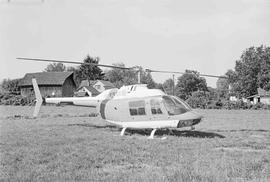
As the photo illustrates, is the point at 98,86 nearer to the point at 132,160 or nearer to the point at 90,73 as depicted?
the point at 90,73

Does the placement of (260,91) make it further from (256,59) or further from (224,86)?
(224,86)

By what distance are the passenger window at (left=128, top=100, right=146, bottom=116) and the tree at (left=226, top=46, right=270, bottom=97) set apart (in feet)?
143

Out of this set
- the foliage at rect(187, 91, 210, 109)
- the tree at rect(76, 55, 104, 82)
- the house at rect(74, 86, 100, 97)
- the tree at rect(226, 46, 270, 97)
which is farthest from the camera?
the tree at rect(76, 55, 104, 82)

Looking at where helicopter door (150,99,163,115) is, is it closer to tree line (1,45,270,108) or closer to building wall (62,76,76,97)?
tree line (1,45,270,108)

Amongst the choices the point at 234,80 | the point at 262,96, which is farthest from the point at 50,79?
the point at 262,96

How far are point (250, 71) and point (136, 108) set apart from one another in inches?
1854

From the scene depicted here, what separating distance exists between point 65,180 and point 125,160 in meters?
1.76

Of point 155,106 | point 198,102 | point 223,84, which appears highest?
point 223,84

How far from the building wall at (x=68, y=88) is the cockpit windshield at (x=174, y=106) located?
4347 cm

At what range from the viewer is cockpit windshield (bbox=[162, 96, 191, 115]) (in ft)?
32.6

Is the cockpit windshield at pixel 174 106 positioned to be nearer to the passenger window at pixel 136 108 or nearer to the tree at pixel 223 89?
the passenger window at pixel 136 108

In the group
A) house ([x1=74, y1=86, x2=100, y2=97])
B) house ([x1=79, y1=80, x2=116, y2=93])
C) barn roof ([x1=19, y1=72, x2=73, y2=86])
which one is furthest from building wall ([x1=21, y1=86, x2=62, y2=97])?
house ([x1=79, y1=80, x2=116, y2=93])

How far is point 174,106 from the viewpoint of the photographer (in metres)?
10.0

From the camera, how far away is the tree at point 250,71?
167ft
